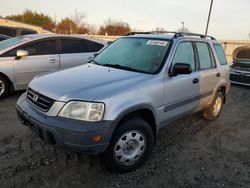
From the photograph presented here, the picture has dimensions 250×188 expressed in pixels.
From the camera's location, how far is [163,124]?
3652 mm

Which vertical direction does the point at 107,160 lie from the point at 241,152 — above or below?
above

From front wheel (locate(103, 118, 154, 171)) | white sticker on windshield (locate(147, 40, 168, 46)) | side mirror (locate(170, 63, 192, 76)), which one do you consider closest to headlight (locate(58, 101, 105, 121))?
front wheel (locate(103, 118, 154, 171))

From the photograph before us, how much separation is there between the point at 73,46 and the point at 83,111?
14.6ft

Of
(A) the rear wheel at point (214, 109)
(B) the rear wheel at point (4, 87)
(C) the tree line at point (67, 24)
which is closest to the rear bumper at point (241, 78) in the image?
(A) the rear wheel at point (214, 109)

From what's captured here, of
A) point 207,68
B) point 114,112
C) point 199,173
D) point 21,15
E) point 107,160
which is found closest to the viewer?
point 114,112

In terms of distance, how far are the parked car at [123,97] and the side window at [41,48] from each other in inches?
98.4

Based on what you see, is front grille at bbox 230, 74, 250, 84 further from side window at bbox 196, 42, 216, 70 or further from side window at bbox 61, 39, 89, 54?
side window at bbox 61, 39, 89, 54

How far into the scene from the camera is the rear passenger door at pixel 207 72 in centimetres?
429

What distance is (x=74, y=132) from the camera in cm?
258

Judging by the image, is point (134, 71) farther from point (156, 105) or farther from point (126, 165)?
point (126, 165)

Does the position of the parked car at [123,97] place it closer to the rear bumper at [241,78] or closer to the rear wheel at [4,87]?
the rear wheel at [4,87]

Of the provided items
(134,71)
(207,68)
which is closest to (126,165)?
(134,71)

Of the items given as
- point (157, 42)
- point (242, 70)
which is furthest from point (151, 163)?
point (242, 70)

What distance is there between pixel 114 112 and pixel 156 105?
806 mm
